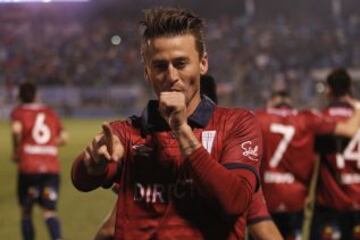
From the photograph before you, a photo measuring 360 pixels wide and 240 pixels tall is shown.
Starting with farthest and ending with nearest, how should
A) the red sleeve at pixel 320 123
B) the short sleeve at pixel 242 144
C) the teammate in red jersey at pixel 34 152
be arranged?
the teammate in red jersey at pixel 34 152, the red sleeve at pixel 320 123, the short sleeve at pixel 242 144

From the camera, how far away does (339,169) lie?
653 centimetres

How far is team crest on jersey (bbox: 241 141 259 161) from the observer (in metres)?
2.41

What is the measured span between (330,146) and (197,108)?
4.25 m

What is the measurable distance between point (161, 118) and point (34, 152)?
271 inches

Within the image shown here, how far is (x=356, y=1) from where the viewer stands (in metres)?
39.7

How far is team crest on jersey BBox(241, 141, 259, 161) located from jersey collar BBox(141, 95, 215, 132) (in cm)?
15

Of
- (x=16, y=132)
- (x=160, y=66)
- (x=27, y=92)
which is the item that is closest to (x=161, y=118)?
(x=160, y=66)

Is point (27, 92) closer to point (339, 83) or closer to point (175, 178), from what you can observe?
point (339, 83)

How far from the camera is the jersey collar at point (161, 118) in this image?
245 cm

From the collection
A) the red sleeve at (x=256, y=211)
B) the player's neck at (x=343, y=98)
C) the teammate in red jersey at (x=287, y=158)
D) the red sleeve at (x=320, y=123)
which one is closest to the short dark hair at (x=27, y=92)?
the teammate in red jersey at (x=287, y=158)

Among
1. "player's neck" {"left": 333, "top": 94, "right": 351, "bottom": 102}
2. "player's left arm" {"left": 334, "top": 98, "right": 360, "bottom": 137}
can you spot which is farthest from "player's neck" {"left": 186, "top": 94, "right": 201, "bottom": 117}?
"player's neck" {"left": 333, "top": 94, "right": 351, "bottom": 102}

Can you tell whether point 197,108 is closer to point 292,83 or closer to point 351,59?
point 292,83

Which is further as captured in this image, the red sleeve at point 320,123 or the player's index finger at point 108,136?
the red sleeve at point 320,123

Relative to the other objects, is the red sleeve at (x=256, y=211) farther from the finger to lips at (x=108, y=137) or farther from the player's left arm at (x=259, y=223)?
the finger to lips at (x=108, y=137)
